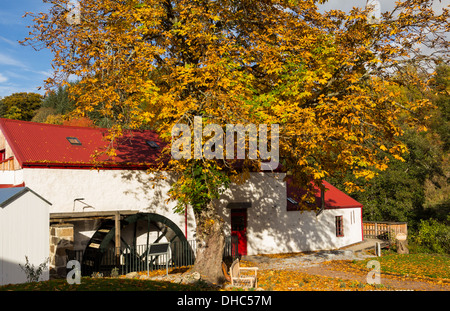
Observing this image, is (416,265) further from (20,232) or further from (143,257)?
(20,232)

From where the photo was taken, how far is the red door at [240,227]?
21484mm

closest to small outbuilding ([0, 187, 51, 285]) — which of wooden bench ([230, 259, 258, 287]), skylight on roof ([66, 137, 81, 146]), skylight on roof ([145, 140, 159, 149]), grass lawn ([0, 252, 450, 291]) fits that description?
grass lawn ([0, 252, 450, 291])

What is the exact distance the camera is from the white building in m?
16.4

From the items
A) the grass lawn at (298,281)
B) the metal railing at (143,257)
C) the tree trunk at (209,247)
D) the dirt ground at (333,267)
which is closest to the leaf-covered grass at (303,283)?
the grass lawn at (298,281)

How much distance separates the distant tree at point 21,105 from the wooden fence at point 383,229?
6570 centimetres

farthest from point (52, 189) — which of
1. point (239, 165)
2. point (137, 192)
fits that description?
point (239, 165)

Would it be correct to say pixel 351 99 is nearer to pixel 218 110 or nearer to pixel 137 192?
pixel 218 110

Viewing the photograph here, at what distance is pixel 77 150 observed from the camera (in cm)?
1811

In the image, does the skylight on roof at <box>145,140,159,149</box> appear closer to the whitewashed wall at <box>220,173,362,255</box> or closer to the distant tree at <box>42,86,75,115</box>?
the whitewashed wall at <box>220,173,362,255</box>

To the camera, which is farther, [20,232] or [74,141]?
[74,141]

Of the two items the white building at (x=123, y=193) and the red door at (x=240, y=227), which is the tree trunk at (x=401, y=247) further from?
the red door at (x=240, y=227)

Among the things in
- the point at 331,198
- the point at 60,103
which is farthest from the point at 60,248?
A: the point at 60,103

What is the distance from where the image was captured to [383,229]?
30078 millimetres

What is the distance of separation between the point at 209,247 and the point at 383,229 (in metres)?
20.0
